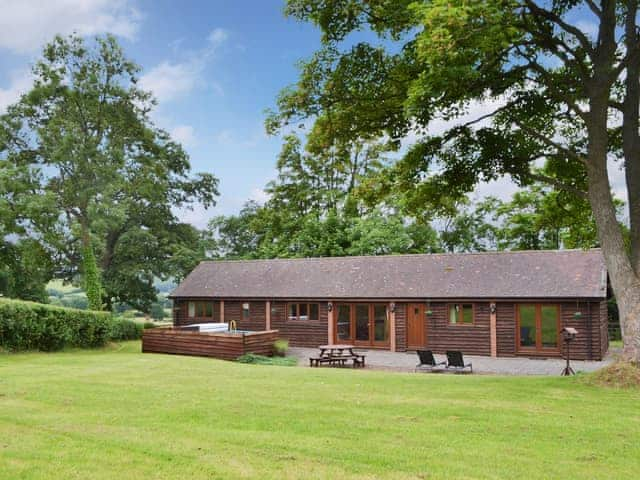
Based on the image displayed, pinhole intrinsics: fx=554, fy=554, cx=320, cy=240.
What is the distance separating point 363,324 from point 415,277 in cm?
344

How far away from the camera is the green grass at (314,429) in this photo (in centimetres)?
608

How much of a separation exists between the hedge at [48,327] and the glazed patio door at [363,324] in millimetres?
10997

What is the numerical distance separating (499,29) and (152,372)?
38.9 feet

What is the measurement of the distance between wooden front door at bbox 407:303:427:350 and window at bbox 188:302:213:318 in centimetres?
1149

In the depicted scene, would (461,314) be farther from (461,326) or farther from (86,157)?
(86,157)

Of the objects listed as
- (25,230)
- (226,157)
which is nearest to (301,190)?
(226,157)

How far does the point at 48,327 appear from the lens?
21.6m

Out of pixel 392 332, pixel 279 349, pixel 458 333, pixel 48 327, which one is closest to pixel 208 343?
pixel 279 349

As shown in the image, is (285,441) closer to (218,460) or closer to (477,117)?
(218,460)

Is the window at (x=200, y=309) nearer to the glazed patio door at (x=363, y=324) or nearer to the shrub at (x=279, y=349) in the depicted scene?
the glazed patio door at (x=363, y=324)

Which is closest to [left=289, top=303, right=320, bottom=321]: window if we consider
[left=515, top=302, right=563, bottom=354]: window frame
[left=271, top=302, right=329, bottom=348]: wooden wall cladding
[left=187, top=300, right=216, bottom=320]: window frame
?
[left=271, top=302, right=329, bottom=348]: wooden wall cladding

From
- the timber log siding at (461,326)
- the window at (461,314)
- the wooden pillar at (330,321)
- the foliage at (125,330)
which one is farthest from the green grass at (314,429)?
the foliage at (125,330)

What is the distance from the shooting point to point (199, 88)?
2430 centimetres

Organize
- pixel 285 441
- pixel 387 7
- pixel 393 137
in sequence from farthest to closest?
1. pixel 393 137
2. pixel 387 7
3. pixel 285 441
